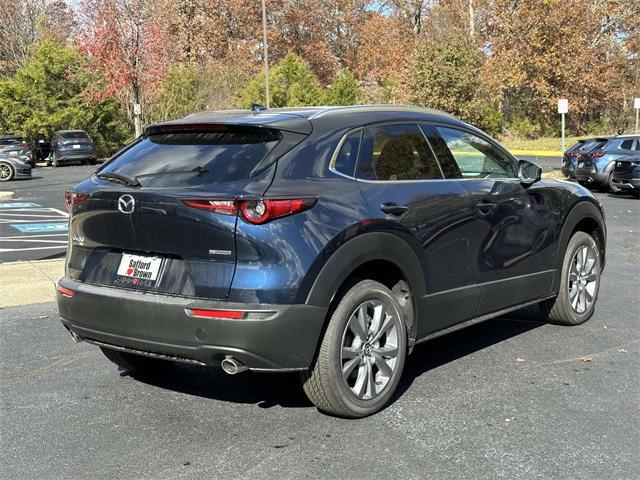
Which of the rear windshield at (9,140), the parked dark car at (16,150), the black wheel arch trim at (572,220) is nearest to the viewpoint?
the black wheel arch trim at (572,220)

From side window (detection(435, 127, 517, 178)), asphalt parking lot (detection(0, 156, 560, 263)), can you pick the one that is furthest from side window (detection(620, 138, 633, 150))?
side window (detection(435, 127, 517, 178))

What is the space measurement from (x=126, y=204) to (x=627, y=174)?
15.4 m

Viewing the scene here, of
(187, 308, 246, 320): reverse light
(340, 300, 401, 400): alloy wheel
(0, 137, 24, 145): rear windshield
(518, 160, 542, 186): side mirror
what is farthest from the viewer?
(0, 137, 24, 145): rear windshield

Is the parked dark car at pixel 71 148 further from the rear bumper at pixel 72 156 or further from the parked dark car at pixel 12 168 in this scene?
the parked dark car at pixel 12 168

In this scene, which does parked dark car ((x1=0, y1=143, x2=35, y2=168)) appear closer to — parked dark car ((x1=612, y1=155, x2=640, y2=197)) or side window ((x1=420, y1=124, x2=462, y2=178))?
parked dark car ((x1=612, y1=155, x2=640, y2=197))

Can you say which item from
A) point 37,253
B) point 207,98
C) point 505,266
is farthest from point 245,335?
point 207,98

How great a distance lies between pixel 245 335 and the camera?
3.68m

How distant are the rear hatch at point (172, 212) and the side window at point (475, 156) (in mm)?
1494

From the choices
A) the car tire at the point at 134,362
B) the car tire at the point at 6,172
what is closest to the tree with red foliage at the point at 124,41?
the car tire at the point at 6,172

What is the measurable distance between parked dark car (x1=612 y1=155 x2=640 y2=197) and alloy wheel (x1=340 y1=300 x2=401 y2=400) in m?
14.3

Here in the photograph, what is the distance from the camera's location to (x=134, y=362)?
16.3ft

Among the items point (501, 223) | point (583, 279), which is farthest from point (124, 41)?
point (501, 223)

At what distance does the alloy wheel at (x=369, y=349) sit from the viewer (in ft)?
13.4

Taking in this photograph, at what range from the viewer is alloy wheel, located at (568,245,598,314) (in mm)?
6020
